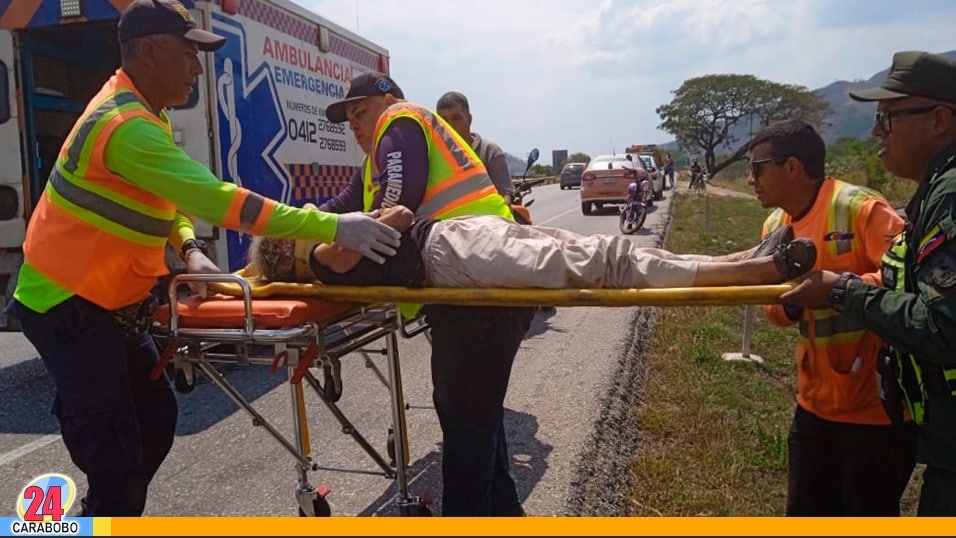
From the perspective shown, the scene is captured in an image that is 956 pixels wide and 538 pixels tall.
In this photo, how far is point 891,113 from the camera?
2.05 meters

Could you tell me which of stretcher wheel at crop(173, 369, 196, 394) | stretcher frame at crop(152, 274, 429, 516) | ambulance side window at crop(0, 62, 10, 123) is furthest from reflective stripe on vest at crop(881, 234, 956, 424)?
ambulance side window at crop(0, 62, 10, 123)

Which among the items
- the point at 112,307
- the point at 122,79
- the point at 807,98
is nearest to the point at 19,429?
the point at 112,307

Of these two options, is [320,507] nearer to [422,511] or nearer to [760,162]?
[422,511]

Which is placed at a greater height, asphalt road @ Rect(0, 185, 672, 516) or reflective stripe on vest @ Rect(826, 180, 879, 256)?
reflective stripe on vest @ Rect(826, 180, 879, 256)

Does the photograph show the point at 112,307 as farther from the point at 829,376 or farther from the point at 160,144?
the point at 829,376

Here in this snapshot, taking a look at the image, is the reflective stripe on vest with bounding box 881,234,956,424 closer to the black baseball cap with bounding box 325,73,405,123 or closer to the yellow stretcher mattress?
the yellow stretcher mattress

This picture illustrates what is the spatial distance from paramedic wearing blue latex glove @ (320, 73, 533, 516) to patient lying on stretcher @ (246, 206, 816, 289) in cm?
13

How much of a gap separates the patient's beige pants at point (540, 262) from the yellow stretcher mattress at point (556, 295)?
75 mm

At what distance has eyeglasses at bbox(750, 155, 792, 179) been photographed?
2.54 m

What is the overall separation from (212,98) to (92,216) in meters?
3.50

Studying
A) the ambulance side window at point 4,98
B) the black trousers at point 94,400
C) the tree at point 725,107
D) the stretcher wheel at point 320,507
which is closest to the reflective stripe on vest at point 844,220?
the stretcher wheel at point 320,507

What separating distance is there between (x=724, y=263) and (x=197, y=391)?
13.4ft

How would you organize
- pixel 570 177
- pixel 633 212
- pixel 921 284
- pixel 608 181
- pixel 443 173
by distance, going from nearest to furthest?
pixel 921 284, pixel 443 173, pixel 633 212, pixel 608 181, pixel 570 177

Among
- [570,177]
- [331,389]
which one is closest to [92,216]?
[331,389]
